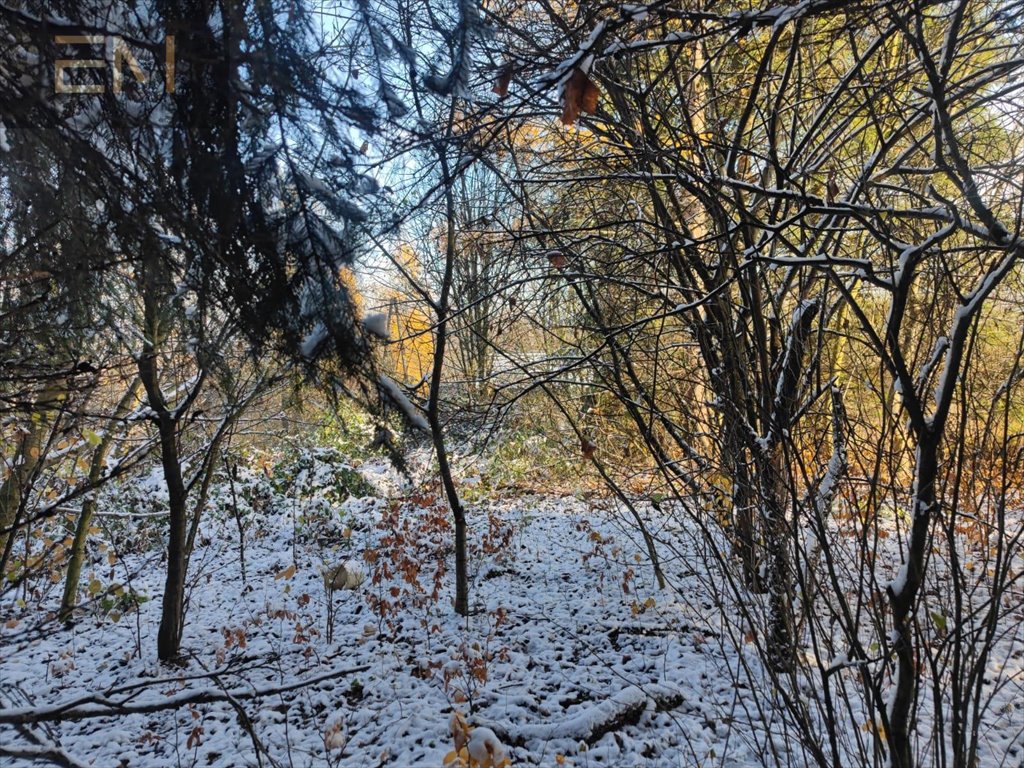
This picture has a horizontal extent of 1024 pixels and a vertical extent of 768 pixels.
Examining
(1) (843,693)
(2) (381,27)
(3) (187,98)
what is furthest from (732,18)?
(1) (843,693)

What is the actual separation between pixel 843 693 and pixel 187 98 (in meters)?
2.14

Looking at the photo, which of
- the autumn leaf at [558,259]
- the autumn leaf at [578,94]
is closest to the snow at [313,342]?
the autumn leaf at [578,94]

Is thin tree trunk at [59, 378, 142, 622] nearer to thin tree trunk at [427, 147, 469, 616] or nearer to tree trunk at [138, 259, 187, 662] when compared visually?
tree trunk at [138, 259, 187, 662]

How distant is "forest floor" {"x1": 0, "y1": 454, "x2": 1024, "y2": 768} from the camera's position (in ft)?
8.64

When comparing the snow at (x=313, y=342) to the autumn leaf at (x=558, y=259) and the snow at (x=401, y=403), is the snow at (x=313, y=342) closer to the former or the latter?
the snow at (x=401, y=403)

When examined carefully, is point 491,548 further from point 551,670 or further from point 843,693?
point 843,693

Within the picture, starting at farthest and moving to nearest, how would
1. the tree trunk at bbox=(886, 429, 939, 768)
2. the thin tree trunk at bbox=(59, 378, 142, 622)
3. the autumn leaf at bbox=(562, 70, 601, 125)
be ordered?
the thin tree trunk at bbox=(59, 378, 142, 622) < the tree trunk at bbox=(886, 429, 939, 768) < the autumn leaf at bbox=(562, 70, 601, 125)

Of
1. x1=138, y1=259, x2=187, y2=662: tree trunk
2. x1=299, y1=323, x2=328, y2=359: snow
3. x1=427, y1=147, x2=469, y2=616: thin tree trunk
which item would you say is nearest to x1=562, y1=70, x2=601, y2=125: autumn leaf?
x1=299, y1=323, x2=328, y2=359: snow

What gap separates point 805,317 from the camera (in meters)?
2.48

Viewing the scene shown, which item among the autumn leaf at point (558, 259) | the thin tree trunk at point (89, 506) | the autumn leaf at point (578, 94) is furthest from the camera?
the thin tree trunk at point (89, 506)

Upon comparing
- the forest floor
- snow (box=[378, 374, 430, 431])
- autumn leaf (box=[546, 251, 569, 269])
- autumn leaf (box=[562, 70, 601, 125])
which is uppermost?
autumn leaf (box=[546, 251, 569, 269])

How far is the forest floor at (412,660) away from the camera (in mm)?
2635

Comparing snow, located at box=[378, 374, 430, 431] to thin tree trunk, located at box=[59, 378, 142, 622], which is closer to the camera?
snow, located at box=[378, 374, 430, 431]

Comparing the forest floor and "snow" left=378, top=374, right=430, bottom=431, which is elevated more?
"snow" left=378, top=374, right=430, bottom=431
